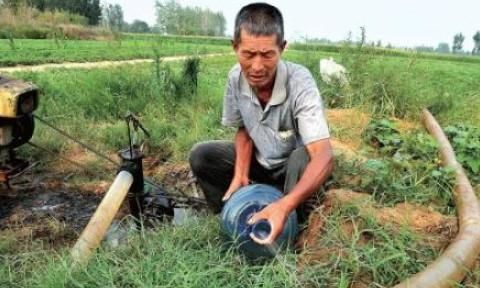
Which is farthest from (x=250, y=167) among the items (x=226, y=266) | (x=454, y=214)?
(x=454, y=214)

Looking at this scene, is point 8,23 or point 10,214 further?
point 8,23

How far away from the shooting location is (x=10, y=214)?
3941mm

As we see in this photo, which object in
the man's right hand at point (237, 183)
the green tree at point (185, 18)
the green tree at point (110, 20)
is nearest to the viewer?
the man's right hand at point (237, 183)

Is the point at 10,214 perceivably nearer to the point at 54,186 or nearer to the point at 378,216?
the point at 54,186

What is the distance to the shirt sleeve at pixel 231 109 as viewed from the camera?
9.78 feet

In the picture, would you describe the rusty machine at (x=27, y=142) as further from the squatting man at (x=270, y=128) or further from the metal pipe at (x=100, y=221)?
the squatting man at (x=270, y=128)

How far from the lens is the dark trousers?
9.70 ft

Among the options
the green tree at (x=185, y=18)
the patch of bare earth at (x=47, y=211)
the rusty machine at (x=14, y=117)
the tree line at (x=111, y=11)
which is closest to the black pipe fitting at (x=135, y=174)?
the patch of bare earth at (x=47, y=211)

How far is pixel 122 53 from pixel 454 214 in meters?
15.5

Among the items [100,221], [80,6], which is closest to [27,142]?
[100,221]

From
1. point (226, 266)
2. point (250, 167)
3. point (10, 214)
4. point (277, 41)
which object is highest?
point (277, 41)

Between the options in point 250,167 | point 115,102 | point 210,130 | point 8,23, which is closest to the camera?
point 250,167

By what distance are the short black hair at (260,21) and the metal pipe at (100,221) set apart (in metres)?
1.19

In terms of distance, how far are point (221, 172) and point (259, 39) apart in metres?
1.12
